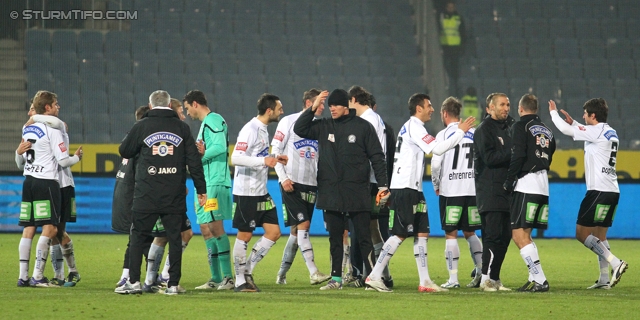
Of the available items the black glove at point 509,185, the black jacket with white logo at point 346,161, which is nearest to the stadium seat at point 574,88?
the black glove at point 509,185

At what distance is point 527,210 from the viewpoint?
31.4 feet

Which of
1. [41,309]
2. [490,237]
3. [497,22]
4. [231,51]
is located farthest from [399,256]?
[497,22]

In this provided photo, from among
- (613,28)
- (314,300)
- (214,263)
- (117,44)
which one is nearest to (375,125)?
(214,263)

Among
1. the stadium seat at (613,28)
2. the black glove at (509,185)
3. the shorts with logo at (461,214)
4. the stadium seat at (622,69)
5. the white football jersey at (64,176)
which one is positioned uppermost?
the stadium seat at (613,28)

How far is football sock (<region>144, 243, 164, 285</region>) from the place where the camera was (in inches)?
362

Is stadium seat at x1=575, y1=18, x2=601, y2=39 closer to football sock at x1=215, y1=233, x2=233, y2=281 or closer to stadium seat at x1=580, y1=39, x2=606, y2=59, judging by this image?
stadium seat at x1=580, y1=39, x2=606, y2=59

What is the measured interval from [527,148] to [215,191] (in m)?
3.39

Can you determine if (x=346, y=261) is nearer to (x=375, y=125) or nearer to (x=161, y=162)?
(x=375, y=125)

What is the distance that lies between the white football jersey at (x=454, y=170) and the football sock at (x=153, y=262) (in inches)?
132

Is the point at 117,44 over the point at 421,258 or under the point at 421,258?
over

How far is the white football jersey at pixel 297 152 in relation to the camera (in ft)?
34.9

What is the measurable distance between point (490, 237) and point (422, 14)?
16.0 metres

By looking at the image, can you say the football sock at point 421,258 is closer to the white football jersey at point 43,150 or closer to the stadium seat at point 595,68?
the white football jersey at point 43,150

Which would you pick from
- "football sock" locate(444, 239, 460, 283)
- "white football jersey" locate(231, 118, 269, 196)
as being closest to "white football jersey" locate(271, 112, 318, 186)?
"white football jersey" locate(231, 118, 269, 196)
